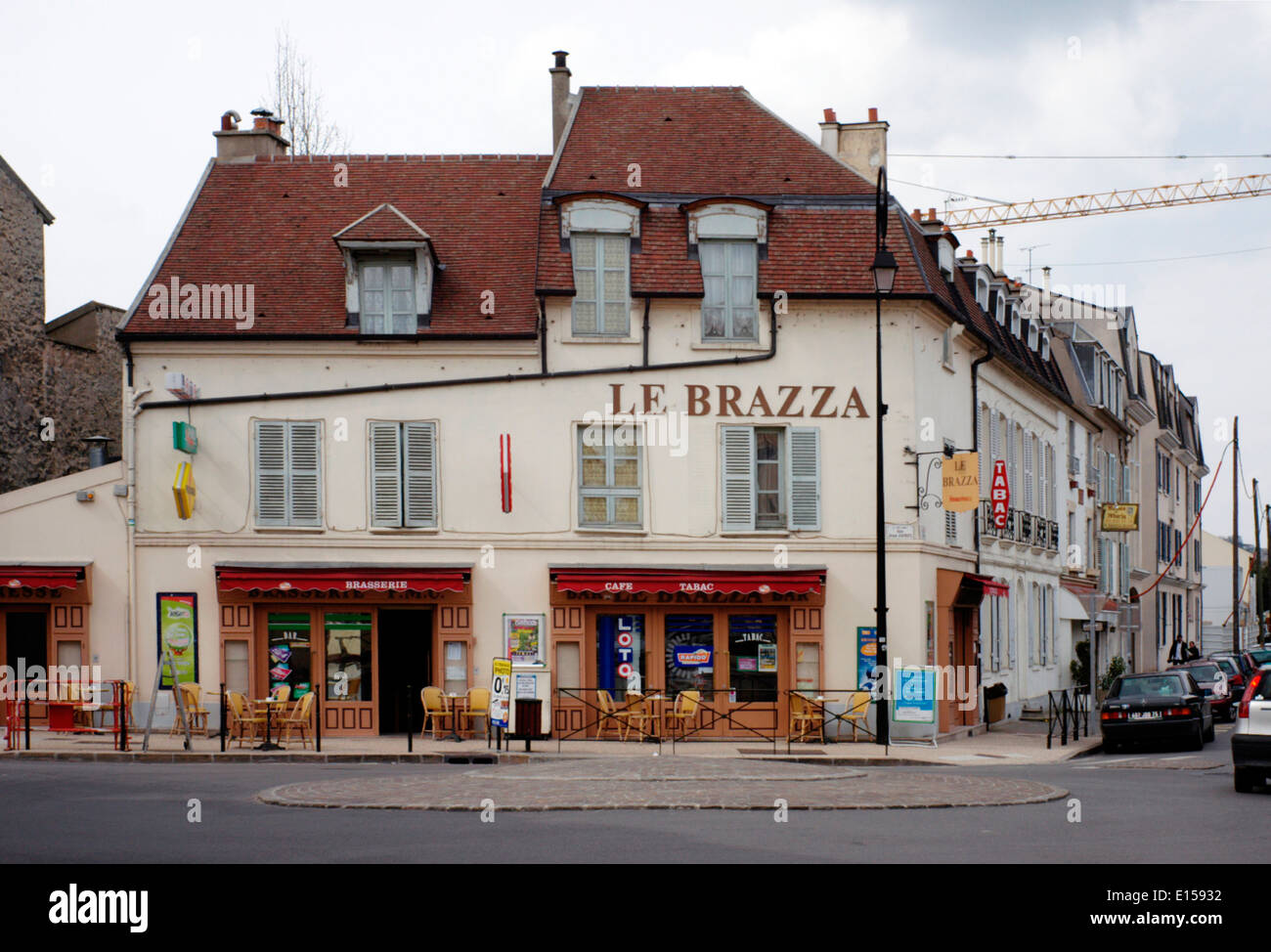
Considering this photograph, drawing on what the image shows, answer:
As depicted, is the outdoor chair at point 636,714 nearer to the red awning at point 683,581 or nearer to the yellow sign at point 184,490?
the red awning at point 683,581

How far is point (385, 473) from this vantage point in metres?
27.3

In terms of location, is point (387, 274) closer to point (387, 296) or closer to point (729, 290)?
point (387, 296)

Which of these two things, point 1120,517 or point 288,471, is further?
point 1120,517

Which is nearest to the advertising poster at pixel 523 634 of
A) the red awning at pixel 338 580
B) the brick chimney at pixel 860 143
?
the red awning at pixel 338 580

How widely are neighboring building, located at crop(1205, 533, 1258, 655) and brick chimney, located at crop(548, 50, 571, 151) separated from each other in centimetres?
5662

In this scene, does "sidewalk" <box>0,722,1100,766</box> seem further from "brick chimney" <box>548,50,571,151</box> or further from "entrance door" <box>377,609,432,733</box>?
"brick chimney" <box>548,50,571,151</box>

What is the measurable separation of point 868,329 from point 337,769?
38.6ft

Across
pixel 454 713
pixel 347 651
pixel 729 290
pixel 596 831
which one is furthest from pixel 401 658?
pixel 596 831

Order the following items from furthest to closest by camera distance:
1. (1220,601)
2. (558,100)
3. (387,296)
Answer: (1220,601) → (558,100) → (387,296)

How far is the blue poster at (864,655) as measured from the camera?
27.0 m

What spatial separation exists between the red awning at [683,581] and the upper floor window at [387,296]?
5.01 m

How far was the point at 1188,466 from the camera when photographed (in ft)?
236

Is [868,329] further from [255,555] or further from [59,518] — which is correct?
[59,518]

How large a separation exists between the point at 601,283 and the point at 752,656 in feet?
22.0
